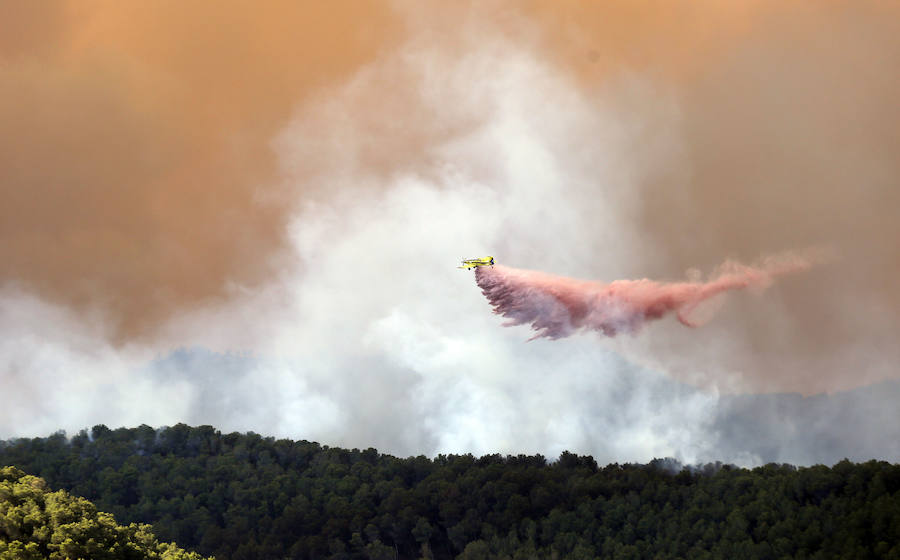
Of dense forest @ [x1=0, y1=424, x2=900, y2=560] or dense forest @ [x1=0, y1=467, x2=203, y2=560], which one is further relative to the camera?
dense forest @ [x1=0, y1=424, x2=900, y2=560]

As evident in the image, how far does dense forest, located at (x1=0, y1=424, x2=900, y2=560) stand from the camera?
159m

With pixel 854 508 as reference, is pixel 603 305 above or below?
above

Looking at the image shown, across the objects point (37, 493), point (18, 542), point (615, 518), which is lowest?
point (18, 542)

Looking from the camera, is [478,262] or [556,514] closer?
[478,262]

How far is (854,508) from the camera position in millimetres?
159500

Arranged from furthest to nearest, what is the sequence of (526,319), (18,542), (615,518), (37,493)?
(615,518)
(526,319)
(37,493)
(18,542)

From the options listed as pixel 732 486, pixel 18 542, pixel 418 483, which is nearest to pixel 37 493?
pixel 18 542

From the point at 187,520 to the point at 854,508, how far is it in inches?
3661

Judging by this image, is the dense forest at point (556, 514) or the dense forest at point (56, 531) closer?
the dense forest at point (56, 531)

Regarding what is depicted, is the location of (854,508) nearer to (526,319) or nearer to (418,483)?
(526,319)

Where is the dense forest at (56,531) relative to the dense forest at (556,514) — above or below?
below

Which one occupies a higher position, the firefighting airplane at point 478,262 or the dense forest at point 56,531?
the firefighting airplane at point 478,262

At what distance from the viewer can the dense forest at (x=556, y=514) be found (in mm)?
159250

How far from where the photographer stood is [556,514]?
580 ft
